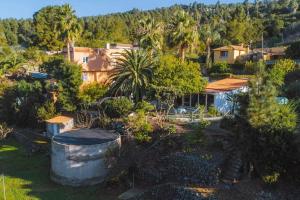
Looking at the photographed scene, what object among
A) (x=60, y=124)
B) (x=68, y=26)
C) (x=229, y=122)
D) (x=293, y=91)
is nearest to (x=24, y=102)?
(x=60, y=124)

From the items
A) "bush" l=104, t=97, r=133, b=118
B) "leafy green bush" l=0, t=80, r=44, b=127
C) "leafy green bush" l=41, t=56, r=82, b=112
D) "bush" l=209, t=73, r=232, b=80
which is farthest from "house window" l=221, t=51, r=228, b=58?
"leafy green bush" l=0, t=80, r=44, b=127

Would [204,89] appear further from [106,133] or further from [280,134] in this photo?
[280,134]

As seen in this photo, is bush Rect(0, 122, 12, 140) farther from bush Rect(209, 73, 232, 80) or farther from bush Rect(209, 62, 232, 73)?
bush Rect(209, 62, 232, 73)

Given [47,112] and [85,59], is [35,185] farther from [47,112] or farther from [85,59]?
[85,59]

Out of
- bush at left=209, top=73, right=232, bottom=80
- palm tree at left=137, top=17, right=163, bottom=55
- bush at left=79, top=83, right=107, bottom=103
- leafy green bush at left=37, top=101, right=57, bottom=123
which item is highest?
palm tree at left=137, top=17, right=163, bottom=55

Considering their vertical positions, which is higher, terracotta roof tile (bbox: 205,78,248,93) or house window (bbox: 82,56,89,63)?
house window (bbox: 82,56,89,63)

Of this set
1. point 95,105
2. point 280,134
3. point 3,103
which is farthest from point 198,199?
point 3,103

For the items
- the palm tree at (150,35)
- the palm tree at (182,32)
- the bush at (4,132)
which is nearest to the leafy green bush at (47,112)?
the bush at (4,132)
